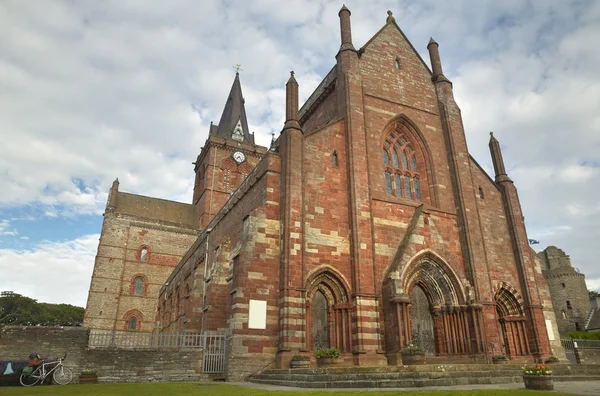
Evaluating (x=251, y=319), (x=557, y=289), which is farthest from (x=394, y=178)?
(x=557, y=289)

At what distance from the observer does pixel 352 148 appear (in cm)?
1864

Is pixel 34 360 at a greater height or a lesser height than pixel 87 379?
greater

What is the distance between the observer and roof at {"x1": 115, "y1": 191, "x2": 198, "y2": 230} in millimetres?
48875

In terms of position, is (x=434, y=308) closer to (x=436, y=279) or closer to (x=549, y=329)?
(x=436, y=279)

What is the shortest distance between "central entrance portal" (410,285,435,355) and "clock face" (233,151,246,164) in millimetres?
38515

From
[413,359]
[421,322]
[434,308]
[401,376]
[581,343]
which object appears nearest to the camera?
[401,376]

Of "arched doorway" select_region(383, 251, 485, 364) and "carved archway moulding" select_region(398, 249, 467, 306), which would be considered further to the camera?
"carved archway moulding" select_region(398, 249, 467, 306)

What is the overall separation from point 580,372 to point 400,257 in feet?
22.9

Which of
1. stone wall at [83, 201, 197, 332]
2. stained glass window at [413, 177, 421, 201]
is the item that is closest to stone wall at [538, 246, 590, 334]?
stained glass window at [413, 177, 421, 201]

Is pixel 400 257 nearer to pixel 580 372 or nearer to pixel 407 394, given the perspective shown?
pixel 580 372

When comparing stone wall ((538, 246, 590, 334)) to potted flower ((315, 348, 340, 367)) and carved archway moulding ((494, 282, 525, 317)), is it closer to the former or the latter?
carved archway moulding ((494, 282, 525, 317))

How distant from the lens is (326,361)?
1377cm

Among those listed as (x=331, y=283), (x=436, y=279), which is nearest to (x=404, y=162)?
(x=436, y=279)

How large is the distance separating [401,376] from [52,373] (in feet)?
35.3
